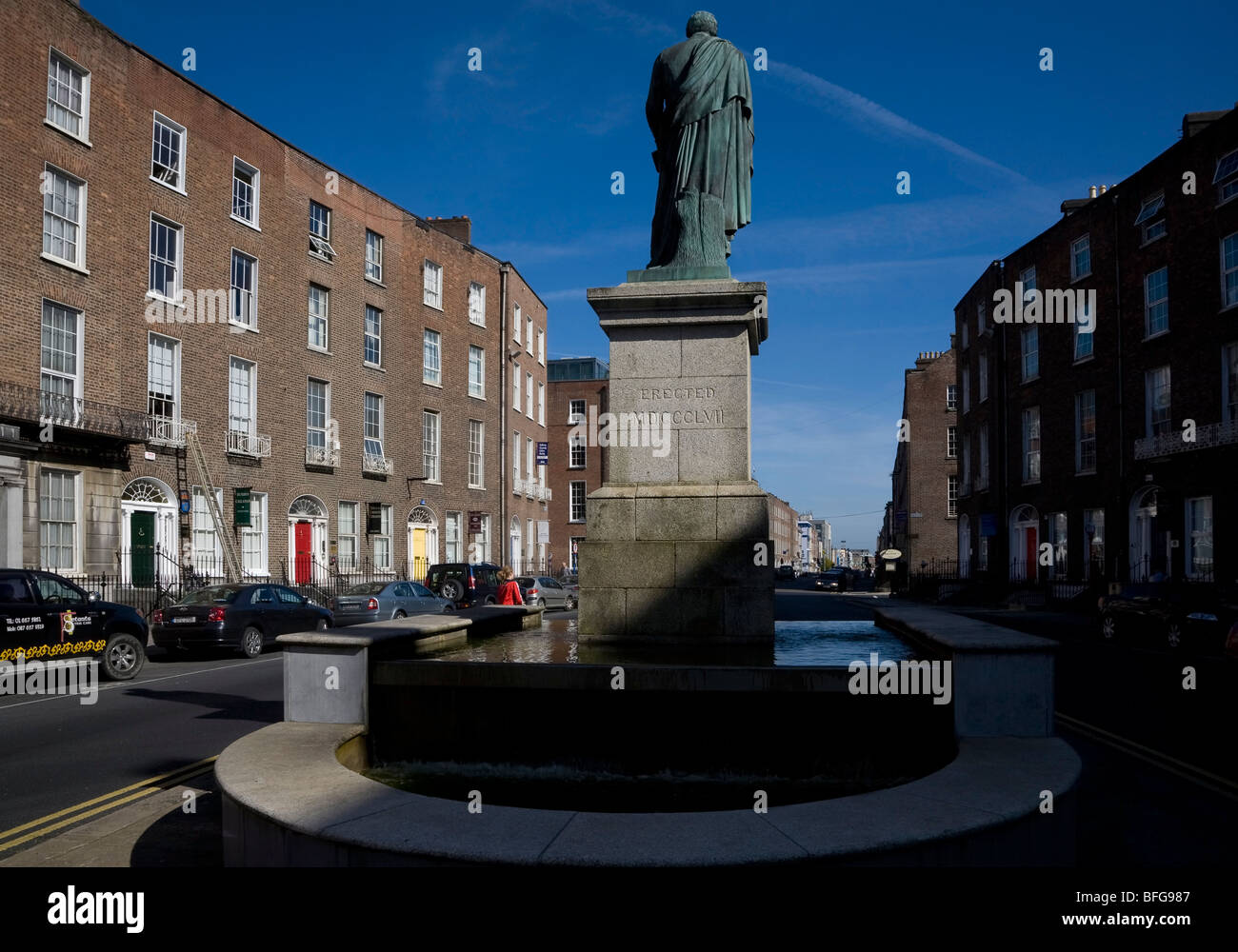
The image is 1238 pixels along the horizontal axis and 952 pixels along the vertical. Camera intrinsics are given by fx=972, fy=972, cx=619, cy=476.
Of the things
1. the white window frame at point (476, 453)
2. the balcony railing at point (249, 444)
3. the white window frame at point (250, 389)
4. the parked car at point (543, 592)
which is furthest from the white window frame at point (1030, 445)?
the white window frame at point (250, 389)

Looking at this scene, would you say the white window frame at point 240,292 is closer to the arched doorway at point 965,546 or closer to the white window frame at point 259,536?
the white window frame at point 259,536

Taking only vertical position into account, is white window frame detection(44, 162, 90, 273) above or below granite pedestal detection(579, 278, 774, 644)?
above

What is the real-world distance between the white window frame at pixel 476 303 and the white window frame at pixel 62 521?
77.7ft

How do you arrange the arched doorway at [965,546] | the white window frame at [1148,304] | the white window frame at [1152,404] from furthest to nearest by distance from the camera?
the arched doorway at [965,546]
the white window frame at [1148,304]
the white window frame at [1152,404]

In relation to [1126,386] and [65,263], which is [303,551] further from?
[1126,386]

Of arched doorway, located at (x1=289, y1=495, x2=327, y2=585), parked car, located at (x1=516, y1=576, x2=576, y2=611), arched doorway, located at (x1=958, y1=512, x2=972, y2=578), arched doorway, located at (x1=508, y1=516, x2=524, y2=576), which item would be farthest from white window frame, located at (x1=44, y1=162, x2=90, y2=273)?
arched doorway, located at (x1=958, y1=512, x2=972, y2=578)

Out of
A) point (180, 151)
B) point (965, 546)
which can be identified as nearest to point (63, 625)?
point (180, 151)

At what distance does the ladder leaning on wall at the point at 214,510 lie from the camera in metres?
28.7

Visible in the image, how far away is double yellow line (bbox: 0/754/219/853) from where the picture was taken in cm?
684

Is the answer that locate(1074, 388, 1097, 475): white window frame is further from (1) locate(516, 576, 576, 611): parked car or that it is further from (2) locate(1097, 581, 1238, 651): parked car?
(1) locate(516, 576, 576, 611): parked car

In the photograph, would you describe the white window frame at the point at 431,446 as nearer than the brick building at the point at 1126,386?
No

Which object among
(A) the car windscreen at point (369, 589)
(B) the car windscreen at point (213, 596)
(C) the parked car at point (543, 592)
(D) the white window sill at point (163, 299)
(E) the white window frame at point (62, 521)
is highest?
(D) the white window sill at point (163, 299)

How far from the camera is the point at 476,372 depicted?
154ft

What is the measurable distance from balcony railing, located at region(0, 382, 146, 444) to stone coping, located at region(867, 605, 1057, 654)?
20810 mm
